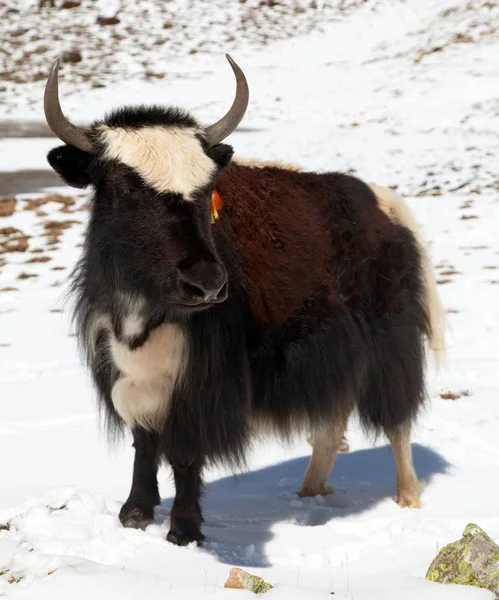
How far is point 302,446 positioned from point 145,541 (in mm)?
1885

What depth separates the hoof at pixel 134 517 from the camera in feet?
13.0

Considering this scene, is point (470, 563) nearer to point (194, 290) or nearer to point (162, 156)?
point (194, 290)

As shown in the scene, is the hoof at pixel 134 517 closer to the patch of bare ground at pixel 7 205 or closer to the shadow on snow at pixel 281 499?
the shadow on snow at pixel 281 499

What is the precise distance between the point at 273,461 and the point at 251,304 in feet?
5.42

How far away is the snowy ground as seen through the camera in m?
3.24

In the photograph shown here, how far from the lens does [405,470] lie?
451 centimetres

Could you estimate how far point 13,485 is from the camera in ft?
14.9

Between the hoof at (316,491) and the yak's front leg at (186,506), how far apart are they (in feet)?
2.99

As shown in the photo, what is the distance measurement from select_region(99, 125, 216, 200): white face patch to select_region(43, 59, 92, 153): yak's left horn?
8cm

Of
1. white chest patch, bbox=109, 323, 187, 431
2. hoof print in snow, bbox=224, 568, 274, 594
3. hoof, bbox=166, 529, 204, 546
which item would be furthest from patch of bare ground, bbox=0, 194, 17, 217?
hoof print in snow, bbox=224, 568, 274, 594

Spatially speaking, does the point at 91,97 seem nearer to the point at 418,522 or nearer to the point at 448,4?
the point at 448,4

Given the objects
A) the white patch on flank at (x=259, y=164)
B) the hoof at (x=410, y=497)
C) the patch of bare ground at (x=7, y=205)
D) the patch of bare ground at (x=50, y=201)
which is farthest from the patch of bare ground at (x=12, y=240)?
the hoof at (x=410, y=497)

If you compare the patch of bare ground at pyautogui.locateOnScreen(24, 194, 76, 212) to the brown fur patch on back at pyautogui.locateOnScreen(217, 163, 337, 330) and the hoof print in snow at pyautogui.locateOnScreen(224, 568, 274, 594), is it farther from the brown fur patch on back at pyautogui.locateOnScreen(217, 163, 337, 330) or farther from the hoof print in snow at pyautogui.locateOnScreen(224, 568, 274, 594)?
the hoof print in snow at pyautogui.locateOnScreen(224, 568, 274, 594)

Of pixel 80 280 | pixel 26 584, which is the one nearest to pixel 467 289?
pixel 80 280
